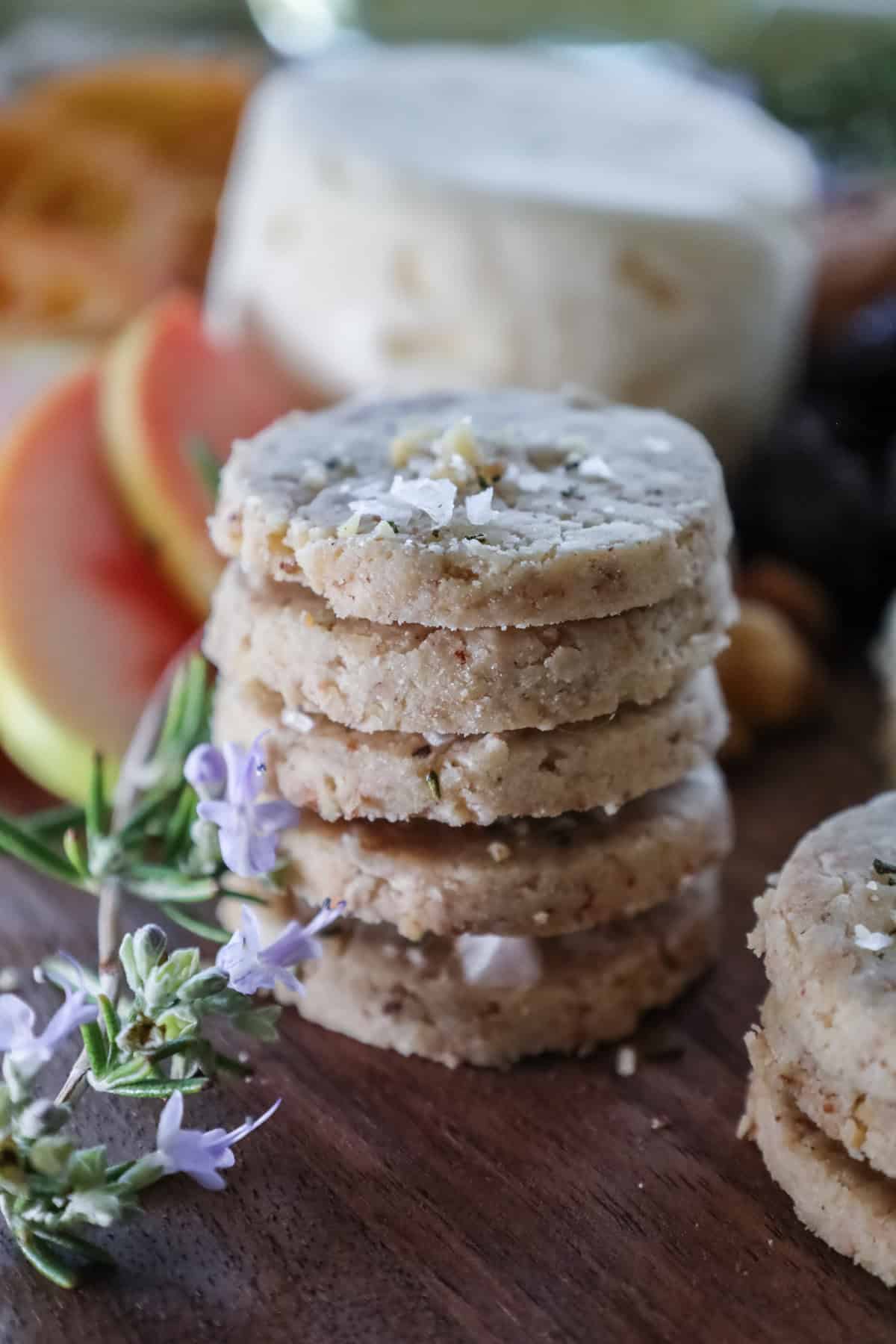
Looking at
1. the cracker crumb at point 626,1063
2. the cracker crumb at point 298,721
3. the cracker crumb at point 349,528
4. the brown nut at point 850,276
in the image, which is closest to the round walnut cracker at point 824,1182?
the cracker crumb at point 626,1063

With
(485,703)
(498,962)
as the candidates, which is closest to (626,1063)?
(498,962)

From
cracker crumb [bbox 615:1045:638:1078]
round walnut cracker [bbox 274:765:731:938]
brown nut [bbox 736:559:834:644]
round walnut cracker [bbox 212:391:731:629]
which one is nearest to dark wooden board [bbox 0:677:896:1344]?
cracker crumb [bbox 615:1045:638:1078]

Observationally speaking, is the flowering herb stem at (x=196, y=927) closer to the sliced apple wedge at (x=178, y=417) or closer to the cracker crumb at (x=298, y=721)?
the cracker crumb at (x=298, y=721)

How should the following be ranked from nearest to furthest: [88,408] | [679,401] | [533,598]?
1. [533,598]
2. [88,408]
3. [679,401]

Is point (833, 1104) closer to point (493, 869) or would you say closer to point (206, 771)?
point (493, 869)

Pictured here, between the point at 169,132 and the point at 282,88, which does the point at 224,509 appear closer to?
the point at 282,88

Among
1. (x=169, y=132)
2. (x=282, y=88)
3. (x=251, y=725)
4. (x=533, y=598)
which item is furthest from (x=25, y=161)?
(x=533, y=598)
